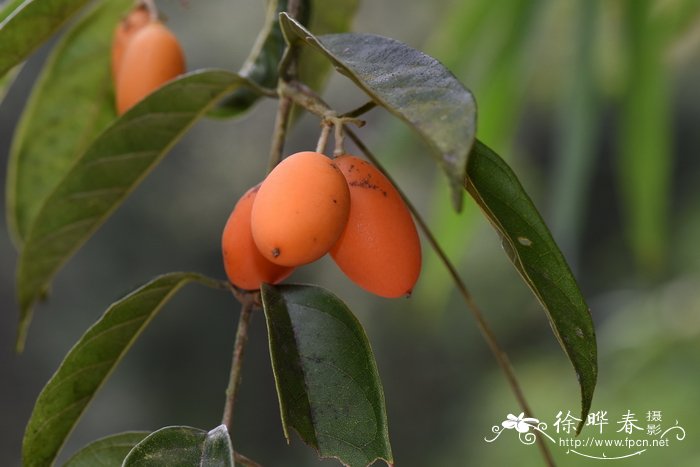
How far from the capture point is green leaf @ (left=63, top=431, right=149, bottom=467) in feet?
1.67

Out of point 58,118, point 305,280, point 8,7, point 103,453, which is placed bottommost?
point 305,280

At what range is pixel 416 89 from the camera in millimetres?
373

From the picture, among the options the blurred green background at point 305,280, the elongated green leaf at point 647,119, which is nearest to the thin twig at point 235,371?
the elongated green leaf at point 647,119

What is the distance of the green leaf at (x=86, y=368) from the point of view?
492 millimetres

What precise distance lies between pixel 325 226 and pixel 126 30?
1.14ft

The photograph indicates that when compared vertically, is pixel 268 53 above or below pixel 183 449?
above

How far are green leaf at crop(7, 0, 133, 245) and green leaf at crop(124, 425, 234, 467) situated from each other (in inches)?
14.4

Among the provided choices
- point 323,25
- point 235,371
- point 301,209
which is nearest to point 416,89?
point 301,209

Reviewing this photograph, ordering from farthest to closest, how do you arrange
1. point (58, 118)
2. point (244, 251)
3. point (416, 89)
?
point (58, 118) < point (244, 251) < point (416, 89)

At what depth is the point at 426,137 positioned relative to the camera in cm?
34

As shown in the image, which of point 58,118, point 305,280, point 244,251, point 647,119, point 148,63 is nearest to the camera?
point 244,251

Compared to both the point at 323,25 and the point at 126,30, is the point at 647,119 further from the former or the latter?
the point at 126,30

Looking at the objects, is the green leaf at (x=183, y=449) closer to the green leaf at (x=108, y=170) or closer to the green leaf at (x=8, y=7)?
the green leaf at (x=108, y=170)

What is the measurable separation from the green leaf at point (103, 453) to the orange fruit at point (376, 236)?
17 centimetres
